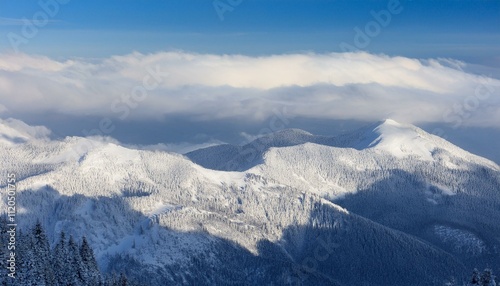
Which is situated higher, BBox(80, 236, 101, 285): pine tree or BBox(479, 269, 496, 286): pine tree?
BBox(80, 236, 101, 285): pine tree

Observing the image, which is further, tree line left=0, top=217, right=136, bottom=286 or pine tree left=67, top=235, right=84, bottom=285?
pine tree left=67, top=235, right=84, bottom=285

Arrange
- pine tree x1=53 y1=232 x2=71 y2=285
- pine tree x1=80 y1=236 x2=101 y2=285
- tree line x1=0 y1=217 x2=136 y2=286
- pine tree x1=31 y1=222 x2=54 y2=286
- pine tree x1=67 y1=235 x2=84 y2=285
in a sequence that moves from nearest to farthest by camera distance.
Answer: tree line x1=0 y1=217 x2=136 y2=286
pine tree x1=31 y1=222 x2=54 y2=286
pine tree x1=53 y1=232 x2=71 y2=285
pine tree x1=67 y1=235 x2=84 y2=285
pine tree x1=80 y1=236 x2=101 y2=285

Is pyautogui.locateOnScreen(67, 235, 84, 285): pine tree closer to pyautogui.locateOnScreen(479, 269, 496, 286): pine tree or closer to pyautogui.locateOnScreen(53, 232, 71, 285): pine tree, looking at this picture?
pyautogui.locateOnScreen(53, 232, 71, 285): pine tree

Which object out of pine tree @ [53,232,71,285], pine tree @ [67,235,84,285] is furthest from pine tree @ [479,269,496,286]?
pine tree @ [53,232,71,285]

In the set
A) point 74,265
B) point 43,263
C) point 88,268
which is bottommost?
point 43,263

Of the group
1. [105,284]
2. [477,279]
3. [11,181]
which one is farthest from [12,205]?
[477,279]

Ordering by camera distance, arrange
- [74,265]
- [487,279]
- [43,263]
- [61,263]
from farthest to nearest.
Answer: [74,265]
[61,263]
[43,263]
[487,279]

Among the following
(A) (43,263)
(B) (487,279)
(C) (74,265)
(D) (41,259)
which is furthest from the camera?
(C) (74,265)

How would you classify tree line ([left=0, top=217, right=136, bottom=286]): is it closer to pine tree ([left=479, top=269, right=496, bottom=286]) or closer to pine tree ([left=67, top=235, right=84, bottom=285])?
pine tree ([left=67, top=235, right=84, bottom=285])

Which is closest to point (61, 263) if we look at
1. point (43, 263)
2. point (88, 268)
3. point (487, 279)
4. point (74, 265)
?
point (74, 265)

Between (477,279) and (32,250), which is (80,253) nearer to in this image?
(32,250)

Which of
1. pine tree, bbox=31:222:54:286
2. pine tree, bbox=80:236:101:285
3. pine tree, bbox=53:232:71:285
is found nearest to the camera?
pine tree, bbox=31:222:54:286

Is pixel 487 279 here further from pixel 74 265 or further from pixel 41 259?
pixel 41 259
